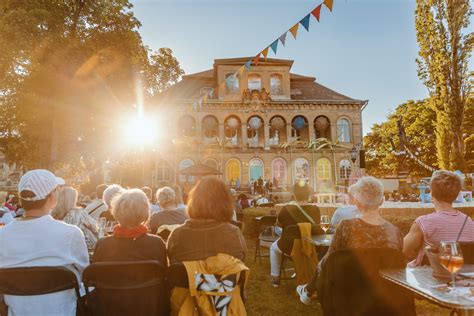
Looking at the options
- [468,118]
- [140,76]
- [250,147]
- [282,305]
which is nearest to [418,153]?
[468,118]

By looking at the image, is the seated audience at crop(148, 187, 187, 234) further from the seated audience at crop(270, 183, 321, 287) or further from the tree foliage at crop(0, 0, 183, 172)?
the tree foliage at crop(0, 0, 183, 172)

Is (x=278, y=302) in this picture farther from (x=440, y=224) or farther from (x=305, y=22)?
(x=305, y=22)

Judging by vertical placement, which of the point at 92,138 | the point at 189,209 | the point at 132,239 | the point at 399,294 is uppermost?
the point at 92,138

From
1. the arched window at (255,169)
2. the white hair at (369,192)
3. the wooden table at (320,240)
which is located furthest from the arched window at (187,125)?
the white hair at (369,192)

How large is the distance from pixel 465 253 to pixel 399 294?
0.68m

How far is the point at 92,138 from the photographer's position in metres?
14.4

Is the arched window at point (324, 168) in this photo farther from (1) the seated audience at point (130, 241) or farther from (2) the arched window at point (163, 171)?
(1) the seated audience at point (130, 241)

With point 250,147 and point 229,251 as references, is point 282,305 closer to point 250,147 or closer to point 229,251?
point 229,251

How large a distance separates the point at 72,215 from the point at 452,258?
3.86 m

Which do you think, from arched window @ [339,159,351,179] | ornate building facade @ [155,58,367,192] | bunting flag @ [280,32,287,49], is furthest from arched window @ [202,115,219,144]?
bunting flag @ [280,32,287,49]

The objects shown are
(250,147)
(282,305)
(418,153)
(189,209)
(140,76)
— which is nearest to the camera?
(189,209)

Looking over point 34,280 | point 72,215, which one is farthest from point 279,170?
point 34,280

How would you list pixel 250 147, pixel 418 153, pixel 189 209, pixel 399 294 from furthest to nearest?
pixel 418 153
pixel 250 147
pixel 189 209
pixel 399 294

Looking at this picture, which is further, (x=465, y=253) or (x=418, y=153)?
(x=418, y=153)
